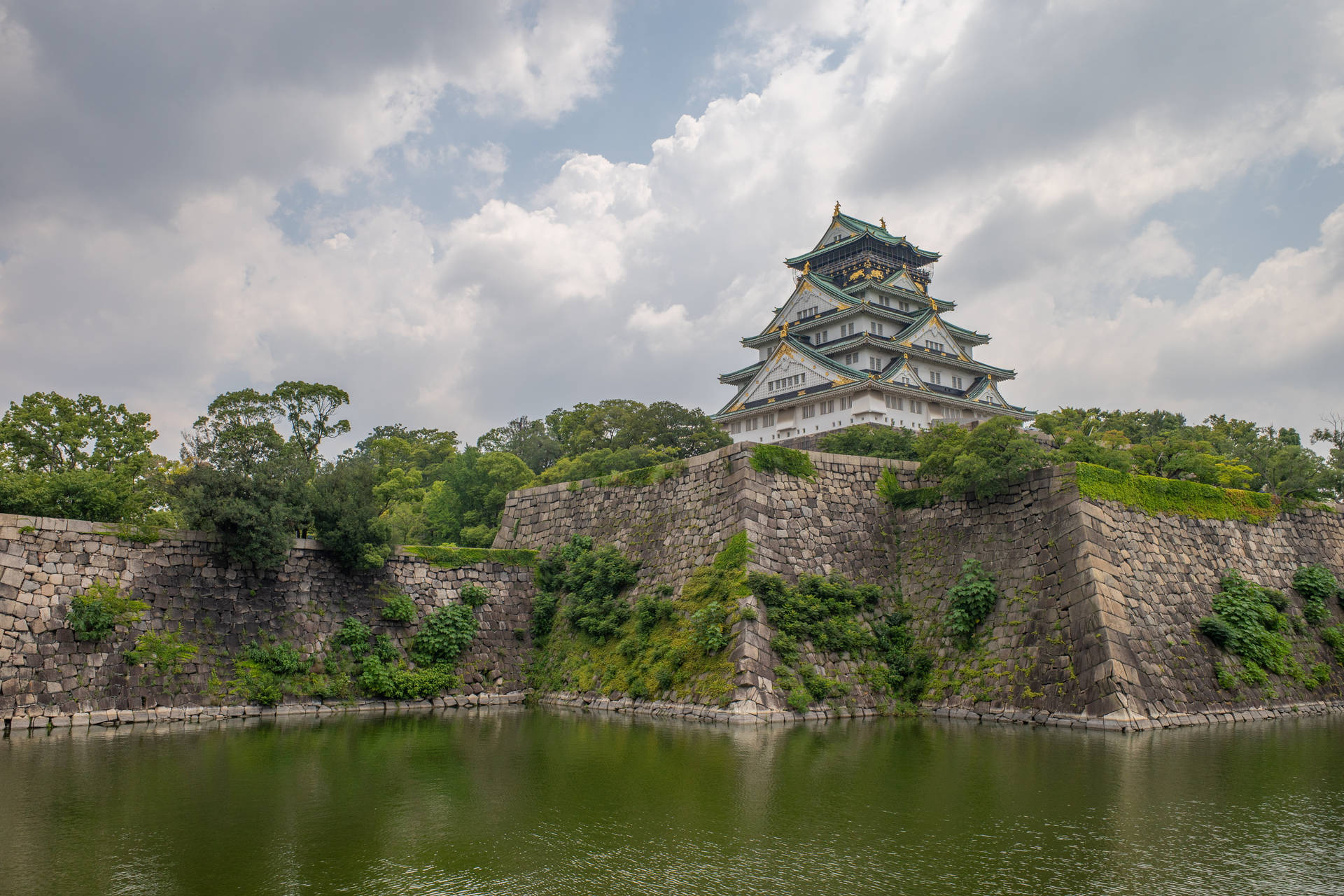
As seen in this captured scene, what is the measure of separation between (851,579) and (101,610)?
56.7ft

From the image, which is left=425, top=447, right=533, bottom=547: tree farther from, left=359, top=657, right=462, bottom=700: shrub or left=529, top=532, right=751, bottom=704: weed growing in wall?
left=359, top=657, right=462, bottom=700: shrub

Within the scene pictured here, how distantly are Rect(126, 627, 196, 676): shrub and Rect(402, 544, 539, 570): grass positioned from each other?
6.50 metres

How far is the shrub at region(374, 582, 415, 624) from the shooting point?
80.1 feet

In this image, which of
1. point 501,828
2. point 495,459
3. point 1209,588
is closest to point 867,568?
point 1209,588

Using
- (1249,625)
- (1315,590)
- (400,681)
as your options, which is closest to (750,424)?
(1315,590)

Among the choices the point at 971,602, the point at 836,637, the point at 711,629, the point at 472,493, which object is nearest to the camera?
the point at 711,629

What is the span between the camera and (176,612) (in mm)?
21016

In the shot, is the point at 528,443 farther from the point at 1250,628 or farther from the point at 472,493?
the point at 1250,628

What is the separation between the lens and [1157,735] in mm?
16891

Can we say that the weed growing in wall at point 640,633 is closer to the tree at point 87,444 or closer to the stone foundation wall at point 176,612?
the stone foundation wall at point 176,612

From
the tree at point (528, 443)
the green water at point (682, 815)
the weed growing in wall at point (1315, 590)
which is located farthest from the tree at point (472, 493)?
the weed growing in wall at point (1315, 590)

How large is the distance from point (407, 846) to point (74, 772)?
22.4 ft

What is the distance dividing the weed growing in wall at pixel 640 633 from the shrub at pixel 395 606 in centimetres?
381

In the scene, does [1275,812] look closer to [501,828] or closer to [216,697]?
[501,828]
